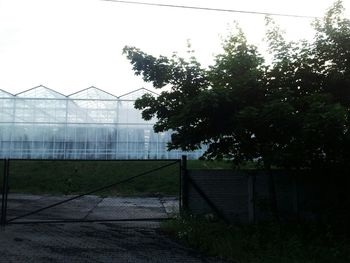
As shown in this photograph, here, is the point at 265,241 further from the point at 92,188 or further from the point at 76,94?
A: the point at 76,94

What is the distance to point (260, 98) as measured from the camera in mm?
9359

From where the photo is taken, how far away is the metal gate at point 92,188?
51.0ft

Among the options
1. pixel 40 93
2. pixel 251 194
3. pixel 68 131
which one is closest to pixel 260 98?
pixel 251 194

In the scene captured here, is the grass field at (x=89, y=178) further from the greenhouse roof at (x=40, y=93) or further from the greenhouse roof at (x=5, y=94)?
the greenhouse roof at (x=5, y=94)

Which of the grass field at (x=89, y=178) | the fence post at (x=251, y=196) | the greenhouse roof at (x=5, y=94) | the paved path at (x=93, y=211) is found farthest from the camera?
the greenhouse roof at (x=5, y=94)

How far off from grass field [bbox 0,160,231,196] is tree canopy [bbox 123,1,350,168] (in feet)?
41.5

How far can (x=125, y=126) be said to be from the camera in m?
34.4

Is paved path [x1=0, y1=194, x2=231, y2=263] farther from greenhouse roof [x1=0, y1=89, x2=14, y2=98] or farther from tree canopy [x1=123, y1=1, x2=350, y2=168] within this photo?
greenhouse roof [x1=0, y1=89, x2=14, y2=98]

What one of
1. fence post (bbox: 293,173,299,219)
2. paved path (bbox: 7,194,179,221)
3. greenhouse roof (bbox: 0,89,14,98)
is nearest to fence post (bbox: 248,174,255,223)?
fence post (bbox: 293,173,299,219)

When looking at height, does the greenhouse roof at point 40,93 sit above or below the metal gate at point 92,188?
above

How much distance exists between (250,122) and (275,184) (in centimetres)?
262

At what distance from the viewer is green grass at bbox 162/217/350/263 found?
25.1 ft

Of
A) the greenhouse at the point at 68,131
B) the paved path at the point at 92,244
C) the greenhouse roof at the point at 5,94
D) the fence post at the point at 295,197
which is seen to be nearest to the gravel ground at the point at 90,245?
the paved path at the point at 92,244

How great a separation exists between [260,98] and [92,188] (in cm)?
1630
